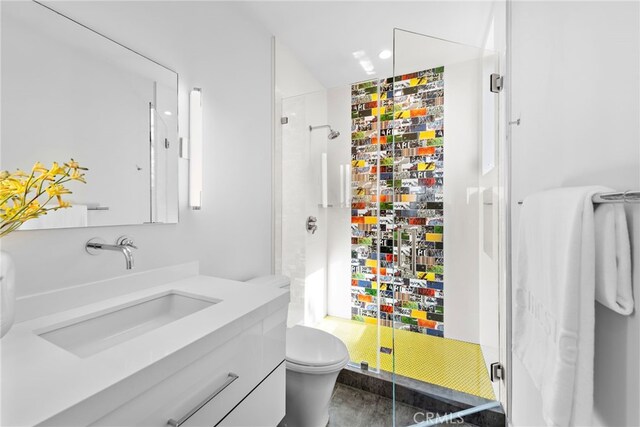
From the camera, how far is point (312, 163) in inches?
104

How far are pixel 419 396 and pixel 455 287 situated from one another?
641 mm

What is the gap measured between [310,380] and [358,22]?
2213 mm

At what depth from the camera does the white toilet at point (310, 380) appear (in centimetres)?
147

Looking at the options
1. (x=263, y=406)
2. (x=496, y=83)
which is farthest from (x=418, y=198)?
(x=263, y=406)

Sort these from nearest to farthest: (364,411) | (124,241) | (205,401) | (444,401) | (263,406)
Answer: (205,401) → (263,406) → (124,241) → (444,401) → (364,411)

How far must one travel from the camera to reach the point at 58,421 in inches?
19.1

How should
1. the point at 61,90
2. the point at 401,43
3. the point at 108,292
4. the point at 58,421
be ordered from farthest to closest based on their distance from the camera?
the point at 401,43 < the point at 108,292 < the point at 61,90 < the point at 58,421

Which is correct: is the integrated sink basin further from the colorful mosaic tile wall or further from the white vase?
the colorful mosaic tile wall

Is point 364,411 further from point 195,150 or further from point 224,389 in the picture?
point 195,150

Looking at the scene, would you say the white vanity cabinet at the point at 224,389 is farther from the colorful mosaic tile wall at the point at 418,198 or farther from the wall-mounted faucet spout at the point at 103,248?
the colorful mosaic tile wall at the point at 418,198

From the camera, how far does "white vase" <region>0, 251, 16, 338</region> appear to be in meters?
0.66

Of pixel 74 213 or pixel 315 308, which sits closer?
pixel 74 213

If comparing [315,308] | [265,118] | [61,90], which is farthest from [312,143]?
[61,90]

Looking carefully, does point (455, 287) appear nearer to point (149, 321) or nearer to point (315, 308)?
point (315, 308)
